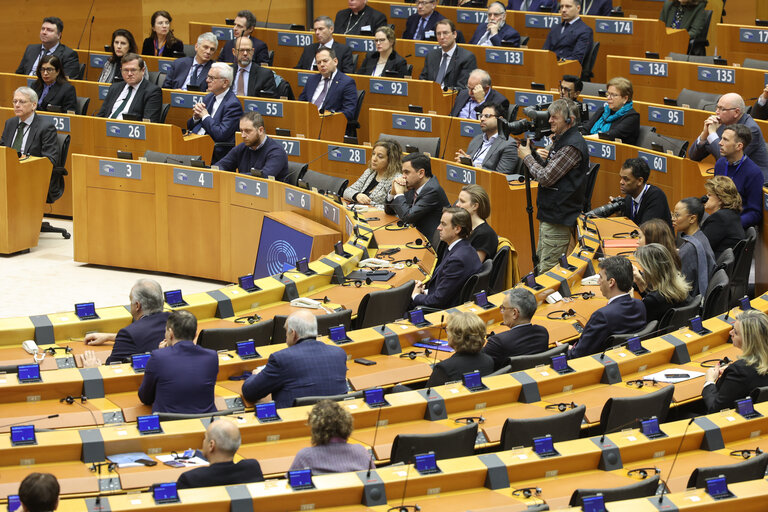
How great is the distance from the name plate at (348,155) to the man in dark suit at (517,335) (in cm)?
393

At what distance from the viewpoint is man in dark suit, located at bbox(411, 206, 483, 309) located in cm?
711

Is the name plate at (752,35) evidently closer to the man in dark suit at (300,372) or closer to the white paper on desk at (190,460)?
the man in dark suit at (300,372)

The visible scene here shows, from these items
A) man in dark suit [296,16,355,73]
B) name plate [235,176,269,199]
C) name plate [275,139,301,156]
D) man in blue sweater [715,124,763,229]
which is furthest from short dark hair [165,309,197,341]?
man in dark suit [296,16,355,73]

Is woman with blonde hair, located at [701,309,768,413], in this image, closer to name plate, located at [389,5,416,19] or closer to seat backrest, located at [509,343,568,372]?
seat backrest, located at [509,343,568,372]

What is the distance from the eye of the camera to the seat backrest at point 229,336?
5.97 metres

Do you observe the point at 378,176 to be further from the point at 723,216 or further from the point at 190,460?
the point at 190,460

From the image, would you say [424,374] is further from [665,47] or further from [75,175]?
[665,47]

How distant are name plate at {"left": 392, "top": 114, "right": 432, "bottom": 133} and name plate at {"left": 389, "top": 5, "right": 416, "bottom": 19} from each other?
355 centimetres

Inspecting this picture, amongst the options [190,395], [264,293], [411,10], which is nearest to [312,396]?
[190,395]

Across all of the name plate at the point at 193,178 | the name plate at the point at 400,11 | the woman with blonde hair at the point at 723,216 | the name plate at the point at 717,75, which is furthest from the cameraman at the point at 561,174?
the name plate at the point at 400,11

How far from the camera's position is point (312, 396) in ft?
17.6

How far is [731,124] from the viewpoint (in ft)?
28.0

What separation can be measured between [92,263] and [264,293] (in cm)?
351

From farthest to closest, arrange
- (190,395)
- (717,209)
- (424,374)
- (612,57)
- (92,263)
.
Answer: (612,57), (92,263), (717,209), (424,374), (190,395)
